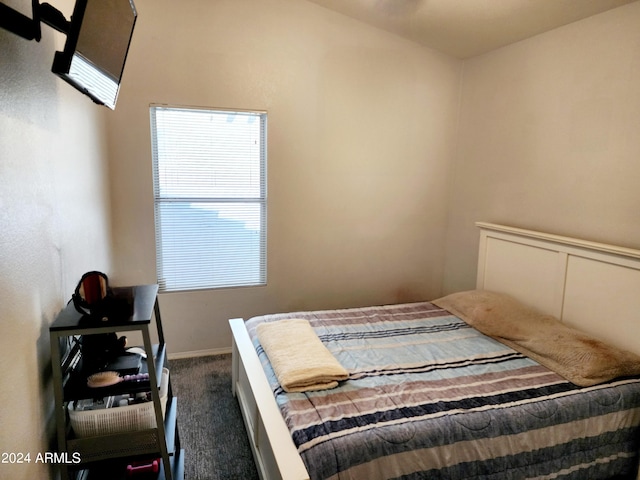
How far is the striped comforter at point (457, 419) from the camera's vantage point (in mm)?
1599

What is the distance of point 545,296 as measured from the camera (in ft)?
8.95

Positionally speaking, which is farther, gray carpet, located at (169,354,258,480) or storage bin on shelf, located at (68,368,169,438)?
gray carpet, located at (169,354,258,480)

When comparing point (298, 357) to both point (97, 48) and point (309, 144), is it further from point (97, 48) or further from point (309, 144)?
point (309, 144)

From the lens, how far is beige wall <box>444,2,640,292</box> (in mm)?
2332

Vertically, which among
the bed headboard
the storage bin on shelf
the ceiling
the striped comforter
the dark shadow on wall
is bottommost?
the striped comforter

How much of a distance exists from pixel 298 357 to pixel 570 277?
5.94 feet

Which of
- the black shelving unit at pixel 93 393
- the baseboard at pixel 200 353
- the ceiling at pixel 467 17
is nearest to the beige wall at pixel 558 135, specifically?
the ceiling at pixel 467 17

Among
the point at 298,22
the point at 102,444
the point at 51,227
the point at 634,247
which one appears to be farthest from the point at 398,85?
the point at 102,444

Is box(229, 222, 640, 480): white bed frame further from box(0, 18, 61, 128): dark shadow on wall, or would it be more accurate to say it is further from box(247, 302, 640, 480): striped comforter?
box(0, 18, 61, 128): dark shadow on wall

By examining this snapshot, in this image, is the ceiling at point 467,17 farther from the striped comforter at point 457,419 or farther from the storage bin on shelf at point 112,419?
the storage bin on shelf at point 112,419

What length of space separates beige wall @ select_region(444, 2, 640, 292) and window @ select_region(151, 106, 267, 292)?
1863mm

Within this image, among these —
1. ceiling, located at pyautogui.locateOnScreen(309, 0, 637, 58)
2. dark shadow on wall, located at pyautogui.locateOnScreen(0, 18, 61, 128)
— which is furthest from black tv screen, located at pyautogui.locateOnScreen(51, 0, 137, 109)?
ceiling, located at pyautogui.locateOnScreen(309, 0, 637, 58)

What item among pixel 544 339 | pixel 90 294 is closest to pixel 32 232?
pixel 90 294

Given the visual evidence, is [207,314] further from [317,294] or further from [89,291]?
[89,291]
